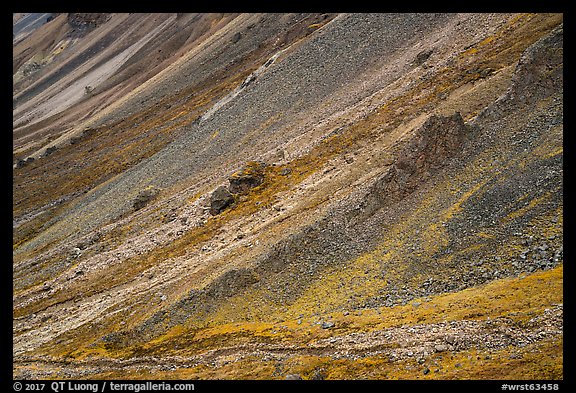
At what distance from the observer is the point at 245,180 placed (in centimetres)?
3597

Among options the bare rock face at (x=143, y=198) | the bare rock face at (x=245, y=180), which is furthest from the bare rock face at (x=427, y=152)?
the bare rock face at (x=143, y=198)

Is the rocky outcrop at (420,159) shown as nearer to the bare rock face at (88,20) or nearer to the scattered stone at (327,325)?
the scattered stone at (327,325)

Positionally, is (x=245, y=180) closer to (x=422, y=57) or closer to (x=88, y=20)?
(x=422, y=57)

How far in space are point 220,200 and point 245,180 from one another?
2611 mm

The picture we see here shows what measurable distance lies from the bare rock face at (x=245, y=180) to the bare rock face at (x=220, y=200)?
81cm

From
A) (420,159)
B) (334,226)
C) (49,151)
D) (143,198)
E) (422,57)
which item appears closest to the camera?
(334,226)

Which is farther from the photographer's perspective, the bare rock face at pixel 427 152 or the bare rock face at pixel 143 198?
the bare rock face at pixel 143 198

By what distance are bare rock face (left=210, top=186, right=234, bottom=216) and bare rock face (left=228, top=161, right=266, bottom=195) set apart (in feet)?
2.64

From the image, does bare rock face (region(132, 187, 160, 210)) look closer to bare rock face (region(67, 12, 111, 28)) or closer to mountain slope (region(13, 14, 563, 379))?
mountain slope (region(13, 14, 563, 379))

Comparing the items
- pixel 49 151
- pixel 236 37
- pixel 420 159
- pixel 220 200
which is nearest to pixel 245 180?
pixel 220 200

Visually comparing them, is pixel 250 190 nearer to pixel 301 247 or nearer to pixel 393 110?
pixel 301 247

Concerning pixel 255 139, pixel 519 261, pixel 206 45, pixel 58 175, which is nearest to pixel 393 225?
pixel 519 261

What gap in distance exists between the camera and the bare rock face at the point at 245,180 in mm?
35875

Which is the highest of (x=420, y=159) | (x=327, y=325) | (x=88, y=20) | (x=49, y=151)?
(x=88, y=20)
